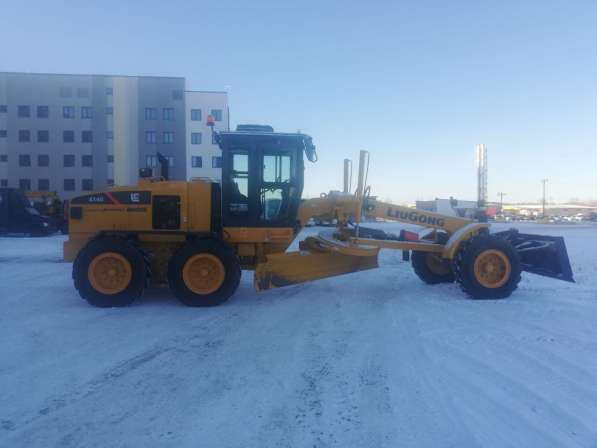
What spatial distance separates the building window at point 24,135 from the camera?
45500 millimetres

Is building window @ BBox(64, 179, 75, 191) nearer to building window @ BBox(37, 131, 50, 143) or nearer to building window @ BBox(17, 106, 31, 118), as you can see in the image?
building window @ BBox(37, 131, 50, 143)

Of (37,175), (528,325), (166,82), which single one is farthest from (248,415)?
(37,175)

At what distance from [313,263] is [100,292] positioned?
11.8 ft

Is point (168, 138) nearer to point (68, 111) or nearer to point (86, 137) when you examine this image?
point (86, 137)

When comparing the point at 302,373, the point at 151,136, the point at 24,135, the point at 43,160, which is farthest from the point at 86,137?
the point at 302,373

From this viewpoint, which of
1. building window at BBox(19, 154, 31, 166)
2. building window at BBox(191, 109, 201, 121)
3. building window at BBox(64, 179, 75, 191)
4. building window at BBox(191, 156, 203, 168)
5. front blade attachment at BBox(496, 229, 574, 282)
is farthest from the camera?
building window at BBox(64, 179, 75, 191)

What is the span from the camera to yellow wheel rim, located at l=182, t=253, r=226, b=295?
762cm

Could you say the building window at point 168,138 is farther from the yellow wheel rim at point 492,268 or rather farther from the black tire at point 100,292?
the yellow wheel rim at point 492,268

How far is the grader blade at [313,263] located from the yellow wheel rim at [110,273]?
216cm

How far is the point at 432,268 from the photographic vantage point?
31.7 feet

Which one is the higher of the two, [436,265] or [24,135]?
[24,135]

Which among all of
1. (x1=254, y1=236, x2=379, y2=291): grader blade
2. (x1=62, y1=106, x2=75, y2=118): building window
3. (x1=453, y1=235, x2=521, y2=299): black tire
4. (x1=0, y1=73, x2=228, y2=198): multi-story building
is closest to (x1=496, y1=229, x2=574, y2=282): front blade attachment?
(x1=453, y1=235, x2=521, y2=299): black tire

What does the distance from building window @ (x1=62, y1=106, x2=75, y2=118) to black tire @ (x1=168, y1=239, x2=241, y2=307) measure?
1745 inches

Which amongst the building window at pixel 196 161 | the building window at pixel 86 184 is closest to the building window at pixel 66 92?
the building window at pixel 86 184
